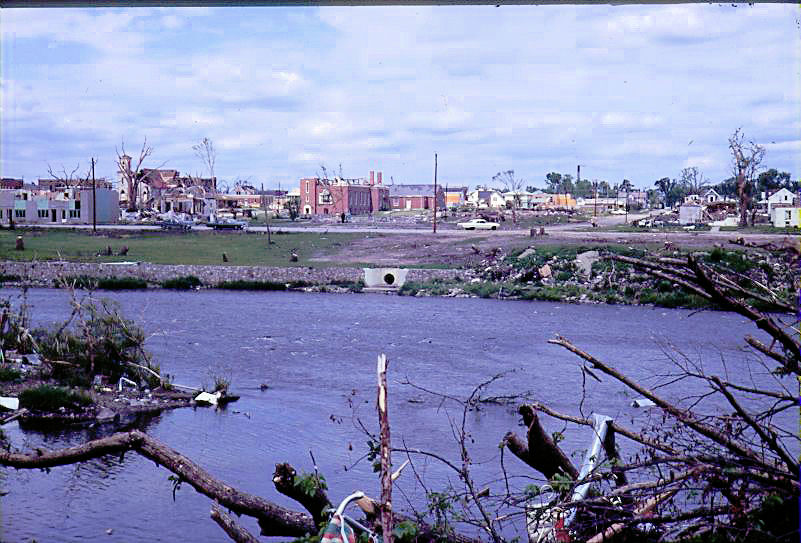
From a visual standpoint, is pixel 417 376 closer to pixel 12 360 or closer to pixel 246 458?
pixel 246 458

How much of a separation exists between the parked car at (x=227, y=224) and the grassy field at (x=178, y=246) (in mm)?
1033

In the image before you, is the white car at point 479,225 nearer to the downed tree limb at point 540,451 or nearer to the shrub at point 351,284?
the shrub at point 351,284

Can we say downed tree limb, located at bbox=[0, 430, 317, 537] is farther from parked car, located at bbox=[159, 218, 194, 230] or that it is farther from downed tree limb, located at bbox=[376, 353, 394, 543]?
parked car, located at bbox=[159, 218, 194, 230]

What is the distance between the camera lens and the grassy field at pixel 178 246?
18.8m

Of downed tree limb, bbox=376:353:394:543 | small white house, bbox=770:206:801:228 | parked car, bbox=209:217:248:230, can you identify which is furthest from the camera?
parked car, bbox=209:217:248:230

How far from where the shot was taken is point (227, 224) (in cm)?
2466

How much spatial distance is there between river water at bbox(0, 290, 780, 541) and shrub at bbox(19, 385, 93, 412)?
1.14 feet

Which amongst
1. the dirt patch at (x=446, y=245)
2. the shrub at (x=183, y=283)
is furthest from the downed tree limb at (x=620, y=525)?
the dirt patch at (x=446, y=245)

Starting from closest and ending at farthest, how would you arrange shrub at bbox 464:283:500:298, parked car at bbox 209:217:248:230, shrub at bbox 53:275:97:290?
1. shrub at bbox 53:275:97:290
2. shrub at bbox 464:283:500:298
3. parked car at bbox 209:217:248:230

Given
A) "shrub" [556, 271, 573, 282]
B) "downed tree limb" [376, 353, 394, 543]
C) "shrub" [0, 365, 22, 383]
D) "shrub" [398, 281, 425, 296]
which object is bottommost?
"shrub" [398, 281, 425, 296]

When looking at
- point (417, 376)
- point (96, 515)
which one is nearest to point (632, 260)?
point (96, 515)

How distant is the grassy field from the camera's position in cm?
1884

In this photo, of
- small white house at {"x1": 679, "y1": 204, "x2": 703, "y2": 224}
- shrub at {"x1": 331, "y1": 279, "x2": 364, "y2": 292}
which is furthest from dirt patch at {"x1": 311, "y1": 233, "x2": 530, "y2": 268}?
small white house at {"x1": 679, "y1": 204, "x2": 703, "y2": 224}

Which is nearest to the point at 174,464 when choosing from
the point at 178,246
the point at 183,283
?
the point at 183,283
